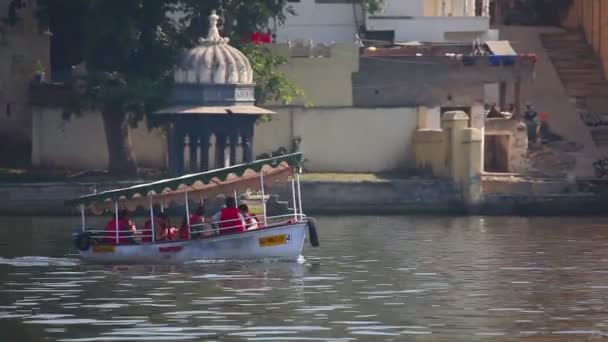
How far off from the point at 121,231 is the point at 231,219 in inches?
84.1

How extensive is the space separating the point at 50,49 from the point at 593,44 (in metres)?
18.2

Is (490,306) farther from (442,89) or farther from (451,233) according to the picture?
(442,89)

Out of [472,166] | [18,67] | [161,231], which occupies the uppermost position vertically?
[18,67]

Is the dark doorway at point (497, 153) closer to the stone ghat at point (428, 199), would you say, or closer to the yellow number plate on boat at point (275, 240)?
the stone ghat at point (428, 199)

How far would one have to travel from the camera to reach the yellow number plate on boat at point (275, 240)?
38.8m

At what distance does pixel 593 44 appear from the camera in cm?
6694

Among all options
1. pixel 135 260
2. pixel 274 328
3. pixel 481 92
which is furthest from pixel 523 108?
pixel 274 328

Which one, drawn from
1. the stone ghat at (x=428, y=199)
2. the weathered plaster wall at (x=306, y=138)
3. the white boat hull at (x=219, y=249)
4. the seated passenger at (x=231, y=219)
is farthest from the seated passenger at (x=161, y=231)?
the weathered plaster wall at (x=306, y=138)

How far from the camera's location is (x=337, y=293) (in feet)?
107

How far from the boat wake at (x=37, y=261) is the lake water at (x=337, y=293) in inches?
1.4

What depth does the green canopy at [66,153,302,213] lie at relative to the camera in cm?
3947

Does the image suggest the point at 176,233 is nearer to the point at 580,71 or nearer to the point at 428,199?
the point at 428,199

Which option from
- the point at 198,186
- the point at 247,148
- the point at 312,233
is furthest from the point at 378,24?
the point at 312,233

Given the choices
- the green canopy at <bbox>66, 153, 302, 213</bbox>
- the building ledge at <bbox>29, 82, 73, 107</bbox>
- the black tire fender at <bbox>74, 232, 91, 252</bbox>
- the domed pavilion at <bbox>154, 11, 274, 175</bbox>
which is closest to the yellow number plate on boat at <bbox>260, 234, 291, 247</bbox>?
the green canopy at <bbox>66, 153, 302, 213</bbox>
